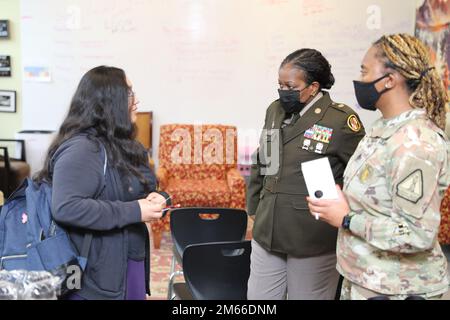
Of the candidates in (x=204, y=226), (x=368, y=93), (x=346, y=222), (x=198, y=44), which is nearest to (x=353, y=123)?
(x=368, y=93)

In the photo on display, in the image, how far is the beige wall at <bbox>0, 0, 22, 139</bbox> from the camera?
505 centimetres

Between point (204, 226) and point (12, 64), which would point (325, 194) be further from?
point (12, 64)

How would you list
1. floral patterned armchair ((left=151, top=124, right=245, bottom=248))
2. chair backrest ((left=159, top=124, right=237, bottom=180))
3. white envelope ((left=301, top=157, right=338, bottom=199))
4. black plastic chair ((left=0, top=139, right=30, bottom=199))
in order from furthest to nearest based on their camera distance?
black plastic chair ((left=0, top=139, right=30, bottom=199))
chair backrest ((left=159, top=124, right=237, bottom=180))
floral patterned armchair ((left=151, top=124, right=245, bottom=248))
white envelope ((left=301, top=157, right=338, bottom=199))

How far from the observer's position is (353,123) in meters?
1.85

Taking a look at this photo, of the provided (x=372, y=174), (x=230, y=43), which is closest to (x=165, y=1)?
(x=230, y=43)

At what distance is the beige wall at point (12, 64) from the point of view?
5055 millimetres

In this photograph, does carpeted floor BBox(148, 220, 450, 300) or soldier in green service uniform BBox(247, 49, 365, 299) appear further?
carpeted floor BBox(148, 220, 450, 300)

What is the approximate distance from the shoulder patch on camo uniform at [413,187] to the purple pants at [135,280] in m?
0.93

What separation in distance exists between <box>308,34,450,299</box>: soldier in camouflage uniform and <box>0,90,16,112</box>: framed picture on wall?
4.69 meters

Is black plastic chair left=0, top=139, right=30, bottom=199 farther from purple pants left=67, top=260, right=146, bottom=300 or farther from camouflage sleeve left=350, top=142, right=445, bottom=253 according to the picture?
camouflage sleeve left=350, top=142, right=445, bottom=253

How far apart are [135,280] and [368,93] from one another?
3.31 feet

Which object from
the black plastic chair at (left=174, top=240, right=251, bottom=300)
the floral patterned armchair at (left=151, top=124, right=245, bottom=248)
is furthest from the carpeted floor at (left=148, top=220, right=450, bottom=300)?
the black plastic chair at (left=174, top=240, right=251, bottom=300)

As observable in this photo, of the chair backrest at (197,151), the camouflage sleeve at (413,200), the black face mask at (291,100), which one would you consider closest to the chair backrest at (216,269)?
the black face mask at (291,100)
